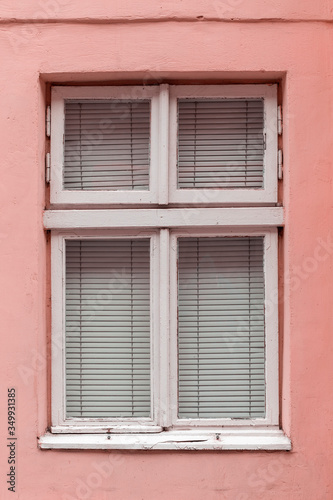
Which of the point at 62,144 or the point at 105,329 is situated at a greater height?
the point at 62,144

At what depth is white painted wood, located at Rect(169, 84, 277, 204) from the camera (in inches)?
117

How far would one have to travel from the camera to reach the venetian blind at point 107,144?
305cm

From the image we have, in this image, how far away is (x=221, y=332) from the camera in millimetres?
3014

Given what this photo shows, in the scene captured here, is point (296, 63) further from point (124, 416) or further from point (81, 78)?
point (124, 416)

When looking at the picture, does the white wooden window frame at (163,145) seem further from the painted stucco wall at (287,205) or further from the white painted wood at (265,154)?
the painted stucco wall at (287,205)

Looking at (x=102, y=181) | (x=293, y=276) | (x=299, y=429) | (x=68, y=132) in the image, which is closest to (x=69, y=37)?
(x=68, y=132)

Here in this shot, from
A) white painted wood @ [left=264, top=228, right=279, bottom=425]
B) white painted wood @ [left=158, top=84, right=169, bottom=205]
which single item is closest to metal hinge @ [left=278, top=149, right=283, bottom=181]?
white painted wood @ [left=264, top=228, right=279, bottom=425]

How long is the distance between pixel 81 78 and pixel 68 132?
298 millimetres

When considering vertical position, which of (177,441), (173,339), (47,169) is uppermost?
(47,169)

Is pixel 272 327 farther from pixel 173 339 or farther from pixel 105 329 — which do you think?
pixel 105 329

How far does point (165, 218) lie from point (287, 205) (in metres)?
0.64

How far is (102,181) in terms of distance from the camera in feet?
10.0

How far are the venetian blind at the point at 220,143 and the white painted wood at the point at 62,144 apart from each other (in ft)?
0.50

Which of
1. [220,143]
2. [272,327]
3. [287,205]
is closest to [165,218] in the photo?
[220,143]
